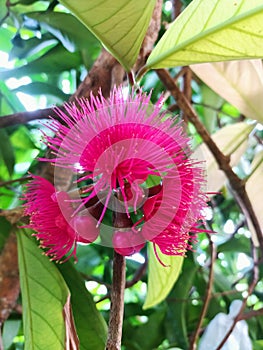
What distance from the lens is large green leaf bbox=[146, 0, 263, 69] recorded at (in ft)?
1.43

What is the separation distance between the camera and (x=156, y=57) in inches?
19.5

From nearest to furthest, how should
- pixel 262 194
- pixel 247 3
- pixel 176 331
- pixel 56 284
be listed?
pixel 247 3, pixel 56 284, pixel 262 194, pixel 176 331

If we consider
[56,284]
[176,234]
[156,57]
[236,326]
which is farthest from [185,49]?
[236,326]

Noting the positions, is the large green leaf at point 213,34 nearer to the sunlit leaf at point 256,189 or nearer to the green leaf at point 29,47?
the sunlit leaf at point 256,189

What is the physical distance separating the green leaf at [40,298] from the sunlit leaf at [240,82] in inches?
12.1

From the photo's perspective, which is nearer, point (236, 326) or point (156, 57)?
point (156, 57)

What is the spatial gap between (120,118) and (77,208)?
0.08 m

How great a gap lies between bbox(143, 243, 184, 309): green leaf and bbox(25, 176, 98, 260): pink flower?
0.14 metres

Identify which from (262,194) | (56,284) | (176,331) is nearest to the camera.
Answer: (56,284)

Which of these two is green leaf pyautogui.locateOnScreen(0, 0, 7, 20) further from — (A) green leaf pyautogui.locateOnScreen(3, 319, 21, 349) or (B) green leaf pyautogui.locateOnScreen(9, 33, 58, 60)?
(A) green leaf pyautogui.locateOnScreen(3, 319, 21, 349)

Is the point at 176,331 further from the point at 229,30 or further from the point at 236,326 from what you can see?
the point at 229,30

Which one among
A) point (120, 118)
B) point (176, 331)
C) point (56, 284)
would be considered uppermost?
point (120, 118)

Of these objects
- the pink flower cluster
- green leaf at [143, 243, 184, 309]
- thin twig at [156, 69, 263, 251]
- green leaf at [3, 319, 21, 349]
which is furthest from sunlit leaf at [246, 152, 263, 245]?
green leaf at [3, 319, 21, 349]

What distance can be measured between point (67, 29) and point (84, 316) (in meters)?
0.43
